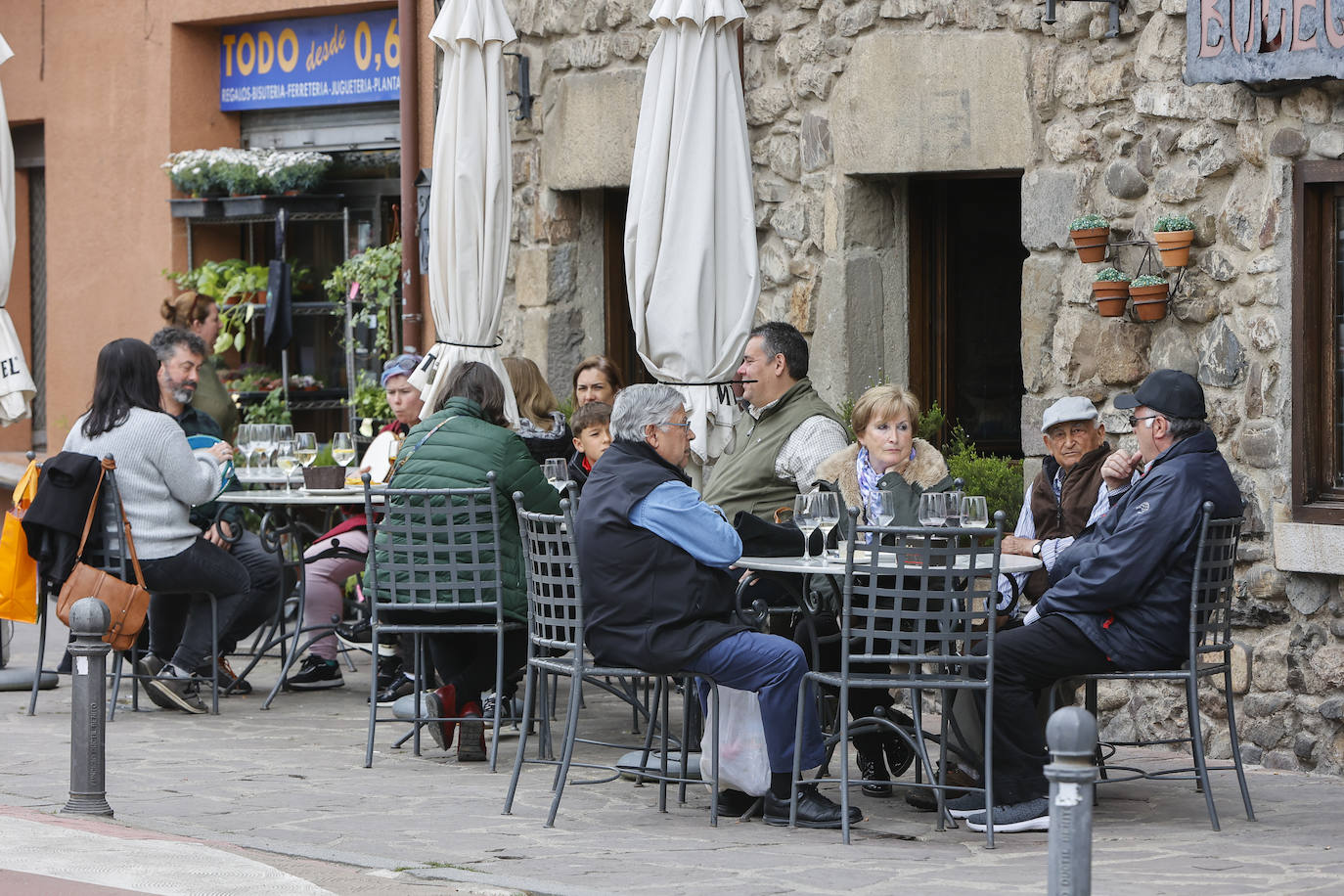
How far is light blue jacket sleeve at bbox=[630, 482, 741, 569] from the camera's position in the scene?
6.06 metres

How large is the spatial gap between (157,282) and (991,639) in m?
9.19

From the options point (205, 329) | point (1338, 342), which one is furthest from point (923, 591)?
point (205, 329)

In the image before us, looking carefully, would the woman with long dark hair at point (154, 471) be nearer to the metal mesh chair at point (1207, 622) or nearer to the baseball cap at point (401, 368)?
the baseball cap at point (401, 368)

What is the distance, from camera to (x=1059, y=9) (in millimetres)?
8344

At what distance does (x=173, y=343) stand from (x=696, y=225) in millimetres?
2619

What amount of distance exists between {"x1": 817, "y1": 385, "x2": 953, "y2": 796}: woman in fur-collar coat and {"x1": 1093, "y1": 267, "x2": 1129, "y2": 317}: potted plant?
4.57ft

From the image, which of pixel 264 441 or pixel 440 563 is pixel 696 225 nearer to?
pixel 440 563

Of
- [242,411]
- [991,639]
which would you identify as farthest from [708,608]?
[242,411]

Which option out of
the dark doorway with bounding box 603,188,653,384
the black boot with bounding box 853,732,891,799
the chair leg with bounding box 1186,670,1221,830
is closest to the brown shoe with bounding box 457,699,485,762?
the black boot with bounding box 853,732,891,799

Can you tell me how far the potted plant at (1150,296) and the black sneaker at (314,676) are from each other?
4.10 meters

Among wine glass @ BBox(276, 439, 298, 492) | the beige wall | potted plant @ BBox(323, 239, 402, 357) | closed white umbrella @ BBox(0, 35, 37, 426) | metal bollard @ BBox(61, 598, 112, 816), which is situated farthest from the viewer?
the beige wall

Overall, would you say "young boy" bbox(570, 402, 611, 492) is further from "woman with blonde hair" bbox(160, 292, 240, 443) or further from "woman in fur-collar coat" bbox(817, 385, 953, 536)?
"woman with blonde hair" bbox(160, 292, 240, 443)

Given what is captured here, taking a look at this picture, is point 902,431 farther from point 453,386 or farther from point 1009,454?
point 1009,454

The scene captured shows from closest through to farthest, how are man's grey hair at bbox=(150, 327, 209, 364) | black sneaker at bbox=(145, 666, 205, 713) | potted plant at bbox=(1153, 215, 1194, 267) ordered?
potted plant at bbox=(1153, 215, 1194, 267) → black sneaker at bbox=(145, 666, 205, 713) → man's grey hair at bbox=(150, 327, 209, 364)
